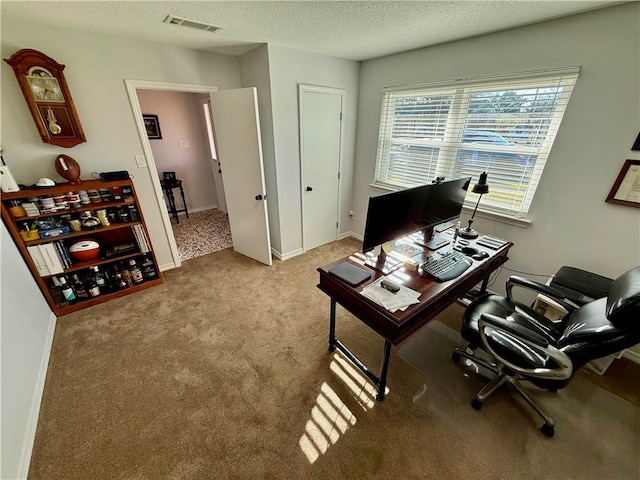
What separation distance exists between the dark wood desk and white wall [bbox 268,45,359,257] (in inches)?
63.0

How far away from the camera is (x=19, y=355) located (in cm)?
153

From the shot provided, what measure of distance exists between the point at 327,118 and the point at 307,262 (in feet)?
5.98

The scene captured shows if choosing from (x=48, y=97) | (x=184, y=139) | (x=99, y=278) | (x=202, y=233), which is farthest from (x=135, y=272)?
(x=184, y=139)

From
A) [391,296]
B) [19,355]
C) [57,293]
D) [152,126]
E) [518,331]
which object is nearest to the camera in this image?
[518,331]

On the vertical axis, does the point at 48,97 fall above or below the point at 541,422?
above

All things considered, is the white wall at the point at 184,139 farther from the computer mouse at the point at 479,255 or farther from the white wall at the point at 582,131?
the computer mouse at the point at 479,255

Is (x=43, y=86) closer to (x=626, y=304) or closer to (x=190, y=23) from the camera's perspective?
(x=190, y=23)

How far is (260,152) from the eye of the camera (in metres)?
2.65

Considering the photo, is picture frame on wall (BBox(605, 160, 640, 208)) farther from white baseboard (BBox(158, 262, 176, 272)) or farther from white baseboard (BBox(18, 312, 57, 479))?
white baseboard (BBox(158, 262, 176, 272))

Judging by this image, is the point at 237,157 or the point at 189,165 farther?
the point at 189,165

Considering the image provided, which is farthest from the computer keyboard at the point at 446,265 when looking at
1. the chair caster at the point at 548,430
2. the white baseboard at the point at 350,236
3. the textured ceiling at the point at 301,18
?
the white baseboard at the point at 350,236

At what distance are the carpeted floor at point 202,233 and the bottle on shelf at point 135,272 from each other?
62 centimetres

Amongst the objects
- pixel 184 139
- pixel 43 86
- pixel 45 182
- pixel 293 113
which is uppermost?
pixel 43 86

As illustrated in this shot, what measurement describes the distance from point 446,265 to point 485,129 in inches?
59.4
